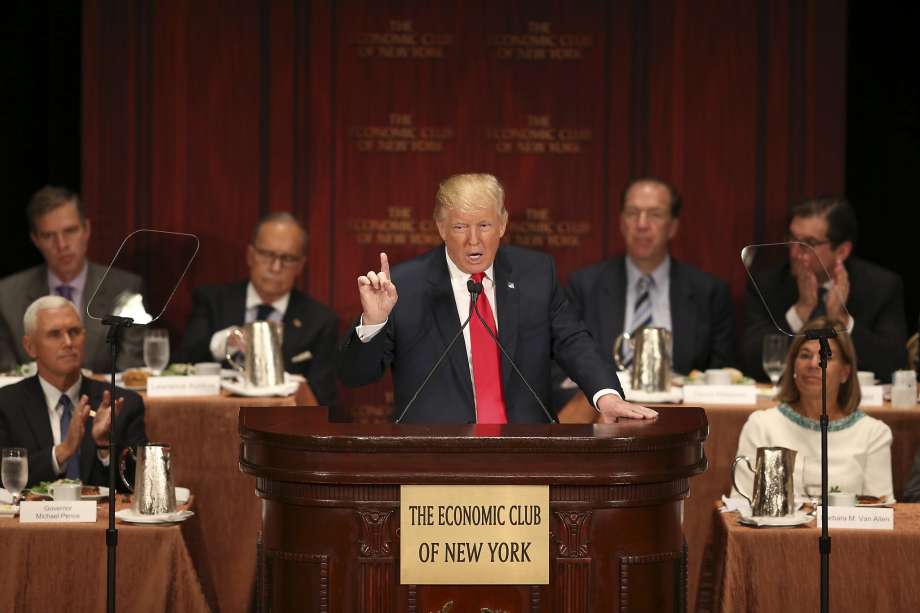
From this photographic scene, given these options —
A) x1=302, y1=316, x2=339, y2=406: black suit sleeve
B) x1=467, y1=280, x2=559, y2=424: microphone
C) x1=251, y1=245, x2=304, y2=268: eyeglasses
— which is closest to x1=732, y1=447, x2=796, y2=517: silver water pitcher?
x1=467, y1=280, x2=559, y2=424: microphone

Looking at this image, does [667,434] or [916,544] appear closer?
[667,434]

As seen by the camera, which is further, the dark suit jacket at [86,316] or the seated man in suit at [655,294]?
the seated man in suit at [655,294]

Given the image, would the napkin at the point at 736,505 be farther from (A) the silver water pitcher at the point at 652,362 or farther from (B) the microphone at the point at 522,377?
(A) the silver water pitcher at the point at 652,362

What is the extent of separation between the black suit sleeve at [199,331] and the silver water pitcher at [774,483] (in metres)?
3.44

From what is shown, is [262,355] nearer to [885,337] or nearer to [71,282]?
[71,282]

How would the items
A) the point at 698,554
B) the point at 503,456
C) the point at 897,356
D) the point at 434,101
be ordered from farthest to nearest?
the point at 434,101 → the point at 897,356 → the point at 698,554 → the point at 503,456

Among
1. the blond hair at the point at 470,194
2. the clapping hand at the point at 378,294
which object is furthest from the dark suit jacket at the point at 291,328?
the clapping hand at the point at 378,294

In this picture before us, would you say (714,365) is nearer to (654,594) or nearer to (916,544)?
(916,544)

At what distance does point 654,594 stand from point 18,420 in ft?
9.11

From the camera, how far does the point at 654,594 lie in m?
3.97

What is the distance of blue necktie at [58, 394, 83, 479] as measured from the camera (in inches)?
223

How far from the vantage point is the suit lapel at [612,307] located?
7.29 meters

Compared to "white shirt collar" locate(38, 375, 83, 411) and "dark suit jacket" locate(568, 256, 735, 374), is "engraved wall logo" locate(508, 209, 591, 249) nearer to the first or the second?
"dark suit jacket" locate(568, 256, 735, 374)

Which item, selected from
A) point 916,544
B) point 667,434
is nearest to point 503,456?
point 667,434
